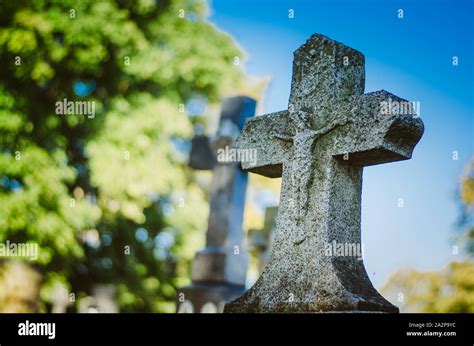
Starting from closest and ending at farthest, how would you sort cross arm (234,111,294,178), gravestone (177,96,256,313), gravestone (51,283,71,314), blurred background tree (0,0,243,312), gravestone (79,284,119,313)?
cross arm (234,111,294,178) < gravestone (177,96,256,313) < blurred background tree (0,0,243,312) < gravestone (51,283,71,314) < gravestone (79,284,119,313)

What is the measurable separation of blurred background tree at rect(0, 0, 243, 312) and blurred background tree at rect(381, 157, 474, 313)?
13.5 feet

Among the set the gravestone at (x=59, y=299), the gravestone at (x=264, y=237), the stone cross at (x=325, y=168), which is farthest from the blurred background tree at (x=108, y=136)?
the stone cross at (x=325, y=168)

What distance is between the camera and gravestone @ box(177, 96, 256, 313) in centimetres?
816

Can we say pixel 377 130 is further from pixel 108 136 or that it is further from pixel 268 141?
pixel 108 136

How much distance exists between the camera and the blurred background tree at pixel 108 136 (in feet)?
32.1

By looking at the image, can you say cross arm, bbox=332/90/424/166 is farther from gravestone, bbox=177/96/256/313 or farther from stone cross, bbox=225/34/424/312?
Answer: gravestone, bbox=177/96/256/313

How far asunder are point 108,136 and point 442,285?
5.47 metres

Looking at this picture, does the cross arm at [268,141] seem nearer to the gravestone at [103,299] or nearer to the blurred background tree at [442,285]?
the blurred background tree at [442,285]

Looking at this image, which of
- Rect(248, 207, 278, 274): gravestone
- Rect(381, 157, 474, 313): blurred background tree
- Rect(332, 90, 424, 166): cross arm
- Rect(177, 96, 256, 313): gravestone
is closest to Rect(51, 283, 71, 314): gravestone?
Rect(177, 96, 256, 313): gravestone

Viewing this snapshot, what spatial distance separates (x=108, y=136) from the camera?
34.5ft

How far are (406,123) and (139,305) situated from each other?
8889 mm
